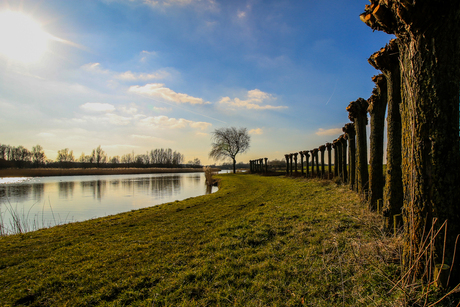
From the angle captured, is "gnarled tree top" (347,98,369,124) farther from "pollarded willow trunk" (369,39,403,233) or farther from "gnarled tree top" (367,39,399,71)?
"gnarled tree top" (367,39,399,71)

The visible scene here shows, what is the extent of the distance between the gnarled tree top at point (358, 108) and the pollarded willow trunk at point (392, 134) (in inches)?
113

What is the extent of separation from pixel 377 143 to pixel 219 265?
4.80 metres

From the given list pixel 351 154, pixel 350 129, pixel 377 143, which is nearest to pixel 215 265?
pixel 377 143

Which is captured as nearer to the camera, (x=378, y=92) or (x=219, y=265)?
(x=219, y=265)

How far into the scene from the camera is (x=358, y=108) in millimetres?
7332

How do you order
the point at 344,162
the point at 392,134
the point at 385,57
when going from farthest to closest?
the point at 344,162 < the point at 392,134 < the point at 385,57

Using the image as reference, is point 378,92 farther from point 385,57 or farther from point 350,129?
point 350,129

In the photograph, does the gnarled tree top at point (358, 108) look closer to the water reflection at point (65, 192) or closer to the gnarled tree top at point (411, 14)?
the gnarled tree top at point (411, 14)

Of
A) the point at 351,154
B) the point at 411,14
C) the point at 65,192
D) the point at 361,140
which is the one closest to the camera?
the point at 411,14

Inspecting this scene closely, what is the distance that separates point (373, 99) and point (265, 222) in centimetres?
415

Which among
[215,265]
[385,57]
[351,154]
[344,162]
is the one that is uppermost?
[385,57]

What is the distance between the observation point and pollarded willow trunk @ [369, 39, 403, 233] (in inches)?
163

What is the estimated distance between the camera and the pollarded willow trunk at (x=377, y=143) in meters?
5.40

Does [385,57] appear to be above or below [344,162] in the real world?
above
